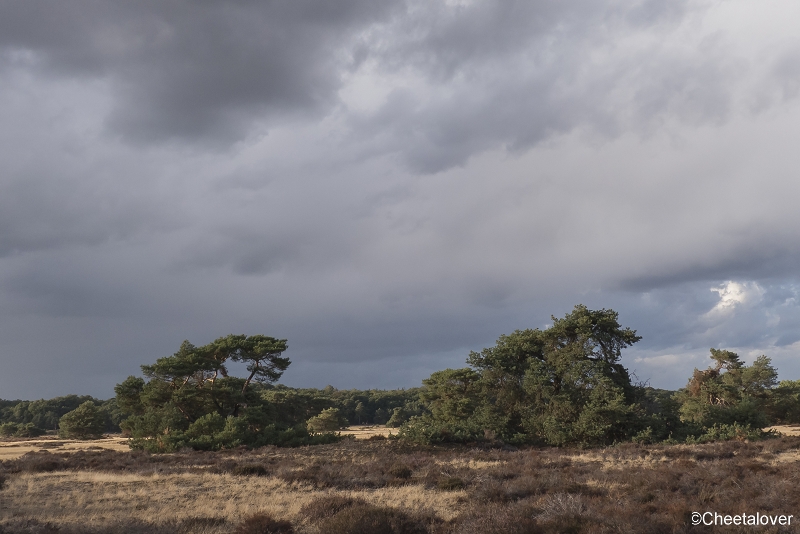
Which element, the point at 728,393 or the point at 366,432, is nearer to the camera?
the point at 728,393

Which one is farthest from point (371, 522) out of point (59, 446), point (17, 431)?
point (17, 431)

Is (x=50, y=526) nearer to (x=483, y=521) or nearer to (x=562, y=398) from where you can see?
(x=483, y=521)

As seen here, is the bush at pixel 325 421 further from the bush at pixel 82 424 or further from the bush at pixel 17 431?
the bush at pixel 17 431

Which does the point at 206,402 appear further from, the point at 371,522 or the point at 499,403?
the point at 371,522

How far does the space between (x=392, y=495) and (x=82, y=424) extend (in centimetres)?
8183

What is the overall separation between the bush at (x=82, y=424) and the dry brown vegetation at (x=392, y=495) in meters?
60.6

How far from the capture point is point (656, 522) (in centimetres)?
1059

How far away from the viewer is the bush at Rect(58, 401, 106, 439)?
3100 inches

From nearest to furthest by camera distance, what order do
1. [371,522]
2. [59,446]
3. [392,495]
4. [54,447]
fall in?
[371,522], [392,495], [54,447], [59,446]

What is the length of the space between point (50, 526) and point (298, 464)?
1461 centimetres

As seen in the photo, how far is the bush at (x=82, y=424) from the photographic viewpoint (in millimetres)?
78744

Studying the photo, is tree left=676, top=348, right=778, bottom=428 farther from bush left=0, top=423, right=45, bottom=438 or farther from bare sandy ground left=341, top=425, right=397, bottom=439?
bush left=0, top=423, right=45, bottom=438

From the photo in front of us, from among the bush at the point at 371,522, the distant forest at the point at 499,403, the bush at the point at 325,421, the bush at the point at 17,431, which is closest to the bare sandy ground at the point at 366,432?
the bush at the point at 325,421

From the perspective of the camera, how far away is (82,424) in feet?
258
